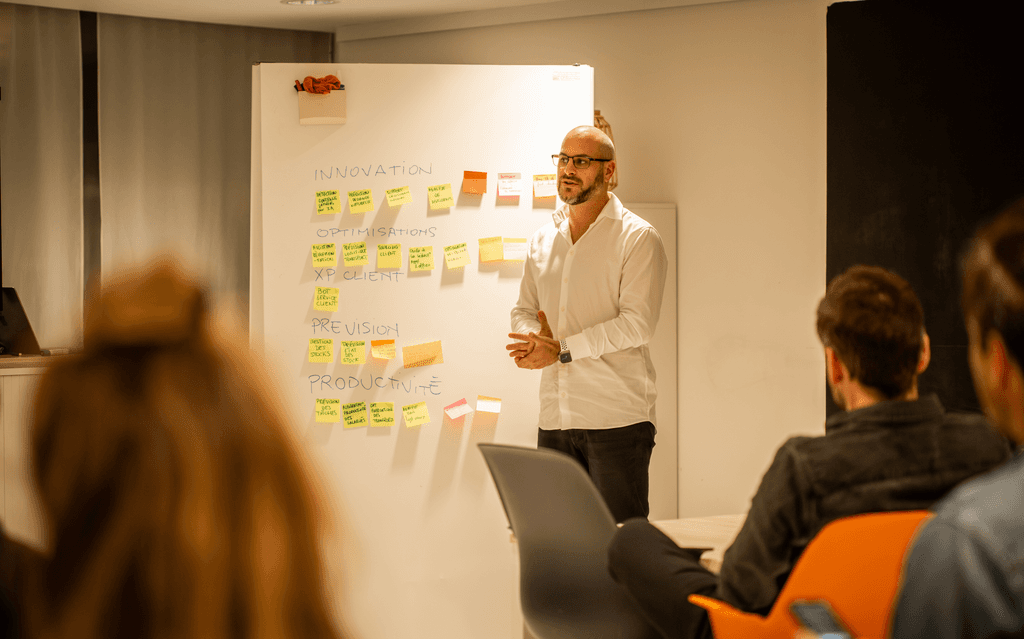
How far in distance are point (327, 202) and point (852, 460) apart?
7.13ft

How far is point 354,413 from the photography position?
9.89ft

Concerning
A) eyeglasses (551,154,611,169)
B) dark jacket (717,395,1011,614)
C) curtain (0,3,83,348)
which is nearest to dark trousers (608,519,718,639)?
dark jacket (717,395,1011,614)

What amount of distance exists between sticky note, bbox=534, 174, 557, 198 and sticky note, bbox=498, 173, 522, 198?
0.06 metres

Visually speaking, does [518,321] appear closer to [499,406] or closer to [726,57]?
[499,406]

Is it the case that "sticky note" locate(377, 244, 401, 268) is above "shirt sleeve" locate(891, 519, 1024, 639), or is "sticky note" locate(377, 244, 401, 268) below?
above

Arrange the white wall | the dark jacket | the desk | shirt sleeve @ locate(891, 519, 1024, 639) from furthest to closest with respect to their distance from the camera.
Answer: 1. the white wall
2. the desk
3. the dark jacket
4. shirt sleeve @ locate(891, 519, 1024, 639)

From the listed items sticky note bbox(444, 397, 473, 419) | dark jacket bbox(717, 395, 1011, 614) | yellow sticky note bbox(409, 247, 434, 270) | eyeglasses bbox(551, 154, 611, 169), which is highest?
eyeglasses bbox(551, 154, 611, 169)

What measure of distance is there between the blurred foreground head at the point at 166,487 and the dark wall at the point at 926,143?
242 centimetres

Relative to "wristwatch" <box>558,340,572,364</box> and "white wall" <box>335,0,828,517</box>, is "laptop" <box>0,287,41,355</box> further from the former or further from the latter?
"white wall" <box>335,0,828,517</box>

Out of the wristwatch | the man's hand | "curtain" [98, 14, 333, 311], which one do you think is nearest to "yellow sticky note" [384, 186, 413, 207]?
the man's hand

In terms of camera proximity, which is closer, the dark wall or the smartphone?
the smartphone

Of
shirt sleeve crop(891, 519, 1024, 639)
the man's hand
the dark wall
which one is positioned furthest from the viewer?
the man's hand

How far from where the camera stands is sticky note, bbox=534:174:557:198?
3.01m

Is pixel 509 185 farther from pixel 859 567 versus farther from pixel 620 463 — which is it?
pixel 859 567
